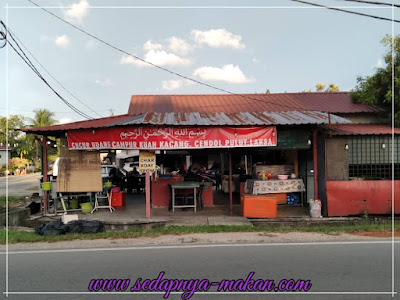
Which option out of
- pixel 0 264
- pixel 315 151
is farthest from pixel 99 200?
pixel 315 151

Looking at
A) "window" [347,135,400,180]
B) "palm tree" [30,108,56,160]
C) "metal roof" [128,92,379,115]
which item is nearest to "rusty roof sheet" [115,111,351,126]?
"window" [347,135,400,180]

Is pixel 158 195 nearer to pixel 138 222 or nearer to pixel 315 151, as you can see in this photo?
pixel 138 222

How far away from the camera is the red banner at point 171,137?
9.19 meters

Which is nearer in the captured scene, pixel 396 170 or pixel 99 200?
pixel 396 170

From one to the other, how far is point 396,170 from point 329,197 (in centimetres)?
245

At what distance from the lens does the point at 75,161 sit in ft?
34.4

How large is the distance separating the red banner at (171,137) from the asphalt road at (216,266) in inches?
144

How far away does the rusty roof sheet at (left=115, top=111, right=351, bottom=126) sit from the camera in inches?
362

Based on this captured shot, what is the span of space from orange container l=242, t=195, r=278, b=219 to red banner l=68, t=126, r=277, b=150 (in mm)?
1761

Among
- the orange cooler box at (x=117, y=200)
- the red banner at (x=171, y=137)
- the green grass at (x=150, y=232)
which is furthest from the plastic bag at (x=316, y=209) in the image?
the orange cooler box at (x=117, y=200)

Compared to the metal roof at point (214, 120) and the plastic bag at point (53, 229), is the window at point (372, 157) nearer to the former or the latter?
the metal roof at point (214, 120)

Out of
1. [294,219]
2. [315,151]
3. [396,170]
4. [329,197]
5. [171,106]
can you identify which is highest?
[171,106]

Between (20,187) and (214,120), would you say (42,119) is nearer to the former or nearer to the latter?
(20,187)
